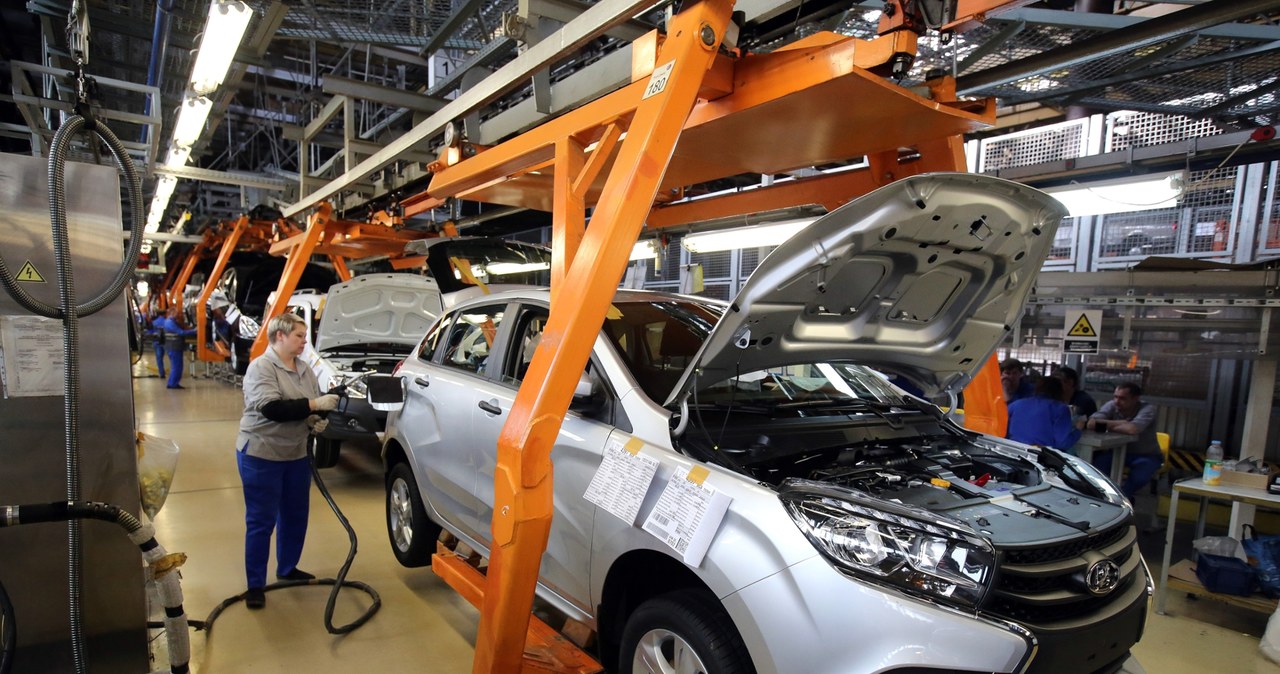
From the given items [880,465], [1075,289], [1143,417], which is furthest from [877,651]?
[1143,417]

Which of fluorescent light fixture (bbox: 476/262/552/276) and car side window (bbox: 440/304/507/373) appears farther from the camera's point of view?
fluorescent light fixture (bbox: 476/262/552/276)

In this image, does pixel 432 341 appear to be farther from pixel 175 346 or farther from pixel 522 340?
pixel 175 346

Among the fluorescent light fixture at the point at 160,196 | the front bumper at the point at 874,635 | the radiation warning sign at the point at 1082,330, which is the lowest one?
the front bumper at the point at 874,635

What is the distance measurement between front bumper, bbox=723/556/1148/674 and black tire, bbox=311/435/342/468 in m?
4.94

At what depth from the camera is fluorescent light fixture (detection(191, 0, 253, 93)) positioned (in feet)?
11.0

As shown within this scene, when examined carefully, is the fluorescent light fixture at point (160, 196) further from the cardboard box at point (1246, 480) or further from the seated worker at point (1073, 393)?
the cardboard box at point (1246, 480)

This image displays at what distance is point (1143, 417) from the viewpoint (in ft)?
17.6

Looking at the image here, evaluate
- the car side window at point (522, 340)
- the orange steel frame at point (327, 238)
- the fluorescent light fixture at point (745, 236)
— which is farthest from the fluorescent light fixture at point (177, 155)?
the car side window at point (522, 340)

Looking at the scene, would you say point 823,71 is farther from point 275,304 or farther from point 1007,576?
point 275,304

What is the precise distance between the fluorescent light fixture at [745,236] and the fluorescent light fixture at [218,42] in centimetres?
357

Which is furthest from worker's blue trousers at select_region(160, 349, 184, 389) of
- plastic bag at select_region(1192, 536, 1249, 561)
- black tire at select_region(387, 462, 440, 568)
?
plastic bag at select_region(1192, 536, 1249, 561)

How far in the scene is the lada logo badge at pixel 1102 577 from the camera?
176 centimetres

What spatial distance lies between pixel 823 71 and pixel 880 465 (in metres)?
1.28

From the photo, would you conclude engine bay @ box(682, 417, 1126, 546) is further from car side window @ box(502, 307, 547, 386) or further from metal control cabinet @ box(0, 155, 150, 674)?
metal control cabinet @ box(0, 155, 150, 674)
